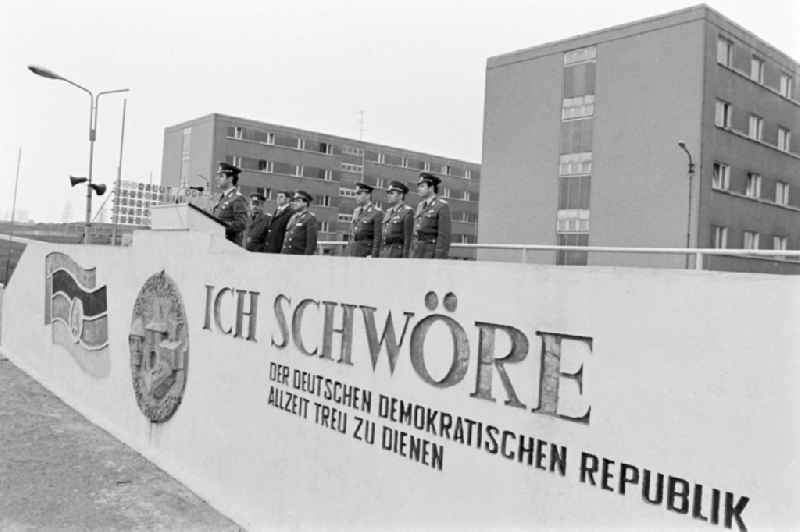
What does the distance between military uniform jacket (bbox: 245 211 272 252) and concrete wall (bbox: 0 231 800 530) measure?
0.79 meters

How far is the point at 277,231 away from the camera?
26.9 ft

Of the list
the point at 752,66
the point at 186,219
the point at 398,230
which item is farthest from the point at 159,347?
the point at 752,66

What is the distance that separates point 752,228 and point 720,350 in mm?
25339

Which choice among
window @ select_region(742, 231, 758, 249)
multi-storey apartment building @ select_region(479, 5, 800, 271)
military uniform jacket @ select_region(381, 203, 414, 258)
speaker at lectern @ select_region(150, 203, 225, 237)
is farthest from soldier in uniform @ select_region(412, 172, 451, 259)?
window @ select_region(742, 231, 758, 249)

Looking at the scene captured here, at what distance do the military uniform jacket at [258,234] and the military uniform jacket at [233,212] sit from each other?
0.17m

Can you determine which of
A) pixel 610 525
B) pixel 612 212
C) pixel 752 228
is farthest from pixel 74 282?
pixel 752 228

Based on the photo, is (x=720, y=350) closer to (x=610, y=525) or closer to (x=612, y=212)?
(x=610, y=525)

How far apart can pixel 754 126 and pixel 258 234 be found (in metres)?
24.1

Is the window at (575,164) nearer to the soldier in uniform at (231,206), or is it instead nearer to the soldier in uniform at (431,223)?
the soldier in uniform at (231,206)

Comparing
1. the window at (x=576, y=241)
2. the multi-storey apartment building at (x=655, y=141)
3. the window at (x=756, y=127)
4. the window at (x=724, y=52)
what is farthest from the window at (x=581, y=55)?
the window at (x=576, y=241)

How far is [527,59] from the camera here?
30469mm

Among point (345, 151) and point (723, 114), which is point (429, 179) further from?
point (345, 151)

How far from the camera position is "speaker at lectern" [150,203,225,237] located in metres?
7.96

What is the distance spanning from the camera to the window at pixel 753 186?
25.5 m
